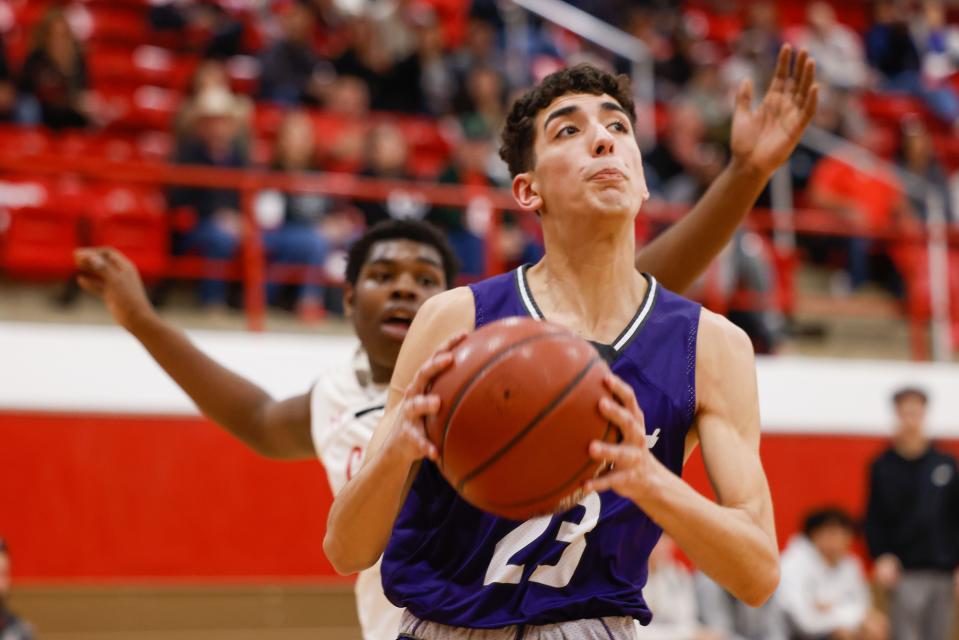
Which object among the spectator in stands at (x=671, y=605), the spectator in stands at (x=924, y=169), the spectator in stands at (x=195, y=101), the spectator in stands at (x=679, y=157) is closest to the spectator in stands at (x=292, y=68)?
the spectator in stands at (x=195, y=101)

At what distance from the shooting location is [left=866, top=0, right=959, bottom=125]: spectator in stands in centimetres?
1480

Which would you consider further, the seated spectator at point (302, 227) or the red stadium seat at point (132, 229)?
the seated spectator at point (302, 227)

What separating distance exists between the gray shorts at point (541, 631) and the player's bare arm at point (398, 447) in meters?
0.21

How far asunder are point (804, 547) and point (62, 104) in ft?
19.7

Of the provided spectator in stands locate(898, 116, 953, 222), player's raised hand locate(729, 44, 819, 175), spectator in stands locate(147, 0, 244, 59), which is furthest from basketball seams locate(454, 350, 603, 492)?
spectator in stands locate(898, 116, 953, 222)

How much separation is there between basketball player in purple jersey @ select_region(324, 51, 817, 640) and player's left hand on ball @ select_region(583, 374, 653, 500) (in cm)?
27

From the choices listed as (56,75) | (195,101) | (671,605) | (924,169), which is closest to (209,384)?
(671,605)

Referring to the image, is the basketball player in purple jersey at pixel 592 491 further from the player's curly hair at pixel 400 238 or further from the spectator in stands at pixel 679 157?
the spectator in stands at pixel 679 157

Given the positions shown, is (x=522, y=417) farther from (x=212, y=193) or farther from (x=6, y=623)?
(x=212, y=193)

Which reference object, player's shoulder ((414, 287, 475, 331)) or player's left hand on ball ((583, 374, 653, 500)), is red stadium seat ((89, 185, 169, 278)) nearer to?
player's shoulder ((414, 287, 475, 331))

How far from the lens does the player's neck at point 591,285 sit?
9.61 ft

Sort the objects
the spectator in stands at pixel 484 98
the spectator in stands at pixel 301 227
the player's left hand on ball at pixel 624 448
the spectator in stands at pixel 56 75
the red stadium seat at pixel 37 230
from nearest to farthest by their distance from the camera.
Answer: the player's left hand on ball at pixel 624 448 → the red stadium seat at pixel 37 230 → the spectator in stands at pixel 301 227 → the spectator in stands at pixel 56 75 → the spectator in stands at pixel 484 98

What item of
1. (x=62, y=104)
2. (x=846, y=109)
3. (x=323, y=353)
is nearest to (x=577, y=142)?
(x=323, y=353)

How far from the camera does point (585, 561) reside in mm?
2791
